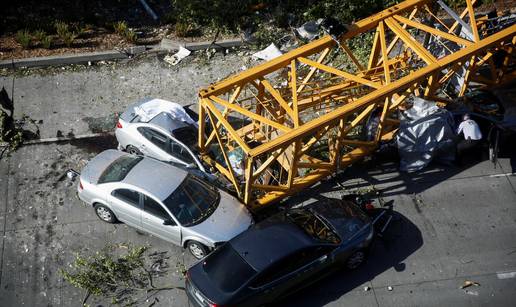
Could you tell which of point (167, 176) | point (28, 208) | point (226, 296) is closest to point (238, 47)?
point (167, 176)

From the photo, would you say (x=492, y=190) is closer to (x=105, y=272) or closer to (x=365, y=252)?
(x=365, y=252)

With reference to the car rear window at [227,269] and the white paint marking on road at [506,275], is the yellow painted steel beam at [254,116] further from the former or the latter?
the white paint marking on road at [506,275]

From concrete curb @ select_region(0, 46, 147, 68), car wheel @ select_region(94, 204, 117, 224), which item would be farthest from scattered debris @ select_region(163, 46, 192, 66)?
car wheel @ select_region(94, 204, 117, 224)

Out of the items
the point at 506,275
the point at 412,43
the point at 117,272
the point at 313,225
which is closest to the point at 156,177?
the point at 117,272

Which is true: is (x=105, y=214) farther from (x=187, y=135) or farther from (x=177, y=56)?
(x=177, y=56)

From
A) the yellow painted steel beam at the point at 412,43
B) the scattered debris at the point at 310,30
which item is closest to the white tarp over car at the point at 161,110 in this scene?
the scattered debris at the point at 310,30

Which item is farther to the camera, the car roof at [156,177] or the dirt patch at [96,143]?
the dirt patch at [96,143]

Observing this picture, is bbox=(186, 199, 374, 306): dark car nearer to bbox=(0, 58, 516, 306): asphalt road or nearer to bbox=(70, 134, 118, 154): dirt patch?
bbox=(0, 58, 516, 306): asphalt road
